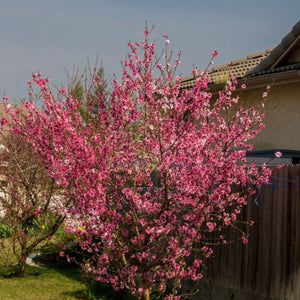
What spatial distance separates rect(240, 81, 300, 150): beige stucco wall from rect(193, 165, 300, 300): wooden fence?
178 inches

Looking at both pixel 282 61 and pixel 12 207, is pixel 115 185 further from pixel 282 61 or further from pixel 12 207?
pixel 282 61

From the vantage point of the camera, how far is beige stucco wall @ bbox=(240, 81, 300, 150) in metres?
11.5

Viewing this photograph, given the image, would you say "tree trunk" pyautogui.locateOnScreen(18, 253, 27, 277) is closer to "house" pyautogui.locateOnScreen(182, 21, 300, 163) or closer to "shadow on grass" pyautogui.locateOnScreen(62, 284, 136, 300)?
"shadow on grass" pyautogui.locateOnScreen(62, 284, 136, 300)

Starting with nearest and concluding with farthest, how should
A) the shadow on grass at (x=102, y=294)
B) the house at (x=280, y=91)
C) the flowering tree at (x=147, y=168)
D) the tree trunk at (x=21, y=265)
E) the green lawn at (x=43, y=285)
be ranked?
the flowering tree at (x=147, y=168), the shadow on grass at (x=102, y=294), the green lawn at (x=43, y=285), the tree trunk at (x=21, y=265), the house at (x=280, y=91)

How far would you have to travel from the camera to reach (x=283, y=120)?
11.8 m

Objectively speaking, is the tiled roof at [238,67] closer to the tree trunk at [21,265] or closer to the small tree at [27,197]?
the small tree at [27,197]

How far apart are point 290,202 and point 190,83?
8.40 meters

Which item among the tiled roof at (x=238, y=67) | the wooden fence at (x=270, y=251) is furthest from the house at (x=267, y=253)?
the tiled roof at (x=238, y=67)

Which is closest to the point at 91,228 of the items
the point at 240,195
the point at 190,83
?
the point at 240,195

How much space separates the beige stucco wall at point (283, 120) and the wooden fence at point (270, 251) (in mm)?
4517

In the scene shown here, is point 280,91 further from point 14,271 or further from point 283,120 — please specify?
point 14,271

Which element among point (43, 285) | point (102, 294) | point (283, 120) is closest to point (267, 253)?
point (102, 294)

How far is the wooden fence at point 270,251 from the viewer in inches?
255

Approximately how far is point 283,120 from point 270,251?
5547 mm
